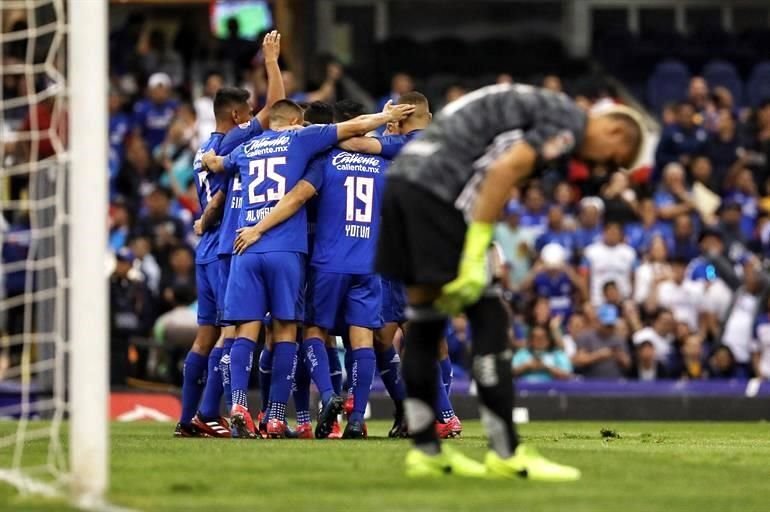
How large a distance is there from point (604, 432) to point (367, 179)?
2770 millimetres

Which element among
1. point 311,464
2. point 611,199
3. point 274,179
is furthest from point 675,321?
point 311,464

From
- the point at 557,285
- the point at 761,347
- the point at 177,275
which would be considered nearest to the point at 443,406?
the point at 177,275

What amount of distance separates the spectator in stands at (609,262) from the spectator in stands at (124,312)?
5895mm

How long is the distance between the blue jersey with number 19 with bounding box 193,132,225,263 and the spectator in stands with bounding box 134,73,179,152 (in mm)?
12357

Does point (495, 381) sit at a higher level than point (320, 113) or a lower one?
lower

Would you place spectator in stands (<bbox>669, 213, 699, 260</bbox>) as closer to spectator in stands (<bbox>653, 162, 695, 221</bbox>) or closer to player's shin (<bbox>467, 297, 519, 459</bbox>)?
spectator in stands (<bbox>653, 162, 695, 221</bbox>)

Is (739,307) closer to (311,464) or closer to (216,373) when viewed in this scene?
(216,373)

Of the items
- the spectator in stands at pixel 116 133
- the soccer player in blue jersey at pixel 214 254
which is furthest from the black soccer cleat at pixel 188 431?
the spectator in stands at pixel 116 133

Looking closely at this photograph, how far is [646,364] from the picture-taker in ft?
74.5

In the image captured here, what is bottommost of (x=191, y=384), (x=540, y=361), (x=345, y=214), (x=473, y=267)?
(x=540, y=361)

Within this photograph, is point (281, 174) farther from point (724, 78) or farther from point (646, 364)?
point (724, 78)

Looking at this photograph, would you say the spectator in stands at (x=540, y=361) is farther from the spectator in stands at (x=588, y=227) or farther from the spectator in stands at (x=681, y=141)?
the spectator in stands at (x=681, y=141)

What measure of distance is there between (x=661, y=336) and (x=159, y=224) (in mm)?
6855

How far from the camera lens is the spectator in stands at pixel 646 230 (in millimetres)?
24644
